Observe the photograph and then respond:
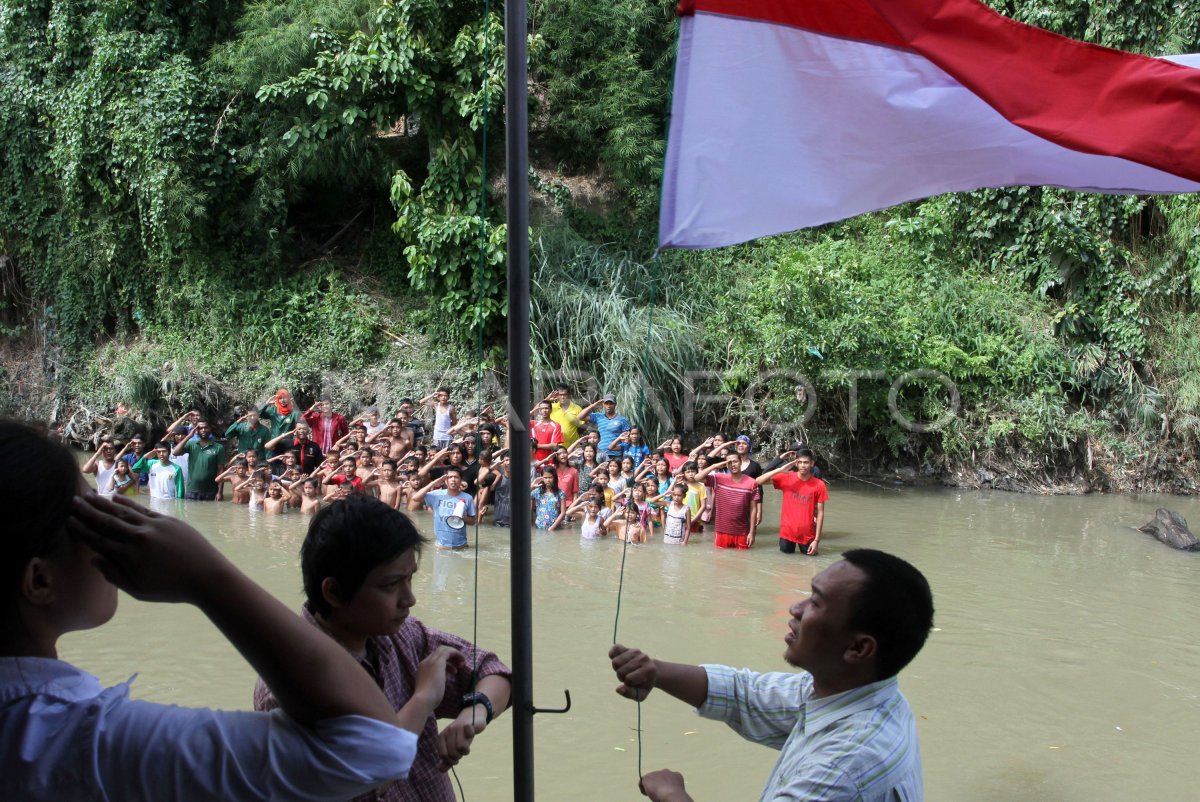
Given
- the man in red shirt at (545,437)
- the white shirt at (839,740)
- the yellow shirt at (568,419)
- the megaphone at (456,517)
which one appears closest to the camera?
the white shirt at (839,740)

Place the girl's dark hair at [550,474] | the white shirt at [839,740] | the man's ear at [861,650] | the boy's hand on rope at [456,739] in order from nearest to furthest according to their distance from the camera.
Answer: the white shirt at [839,740] < the man's ear at [861,650] < the boy's hand on rope at [456,739] < the girl's dark hair at [550,474]

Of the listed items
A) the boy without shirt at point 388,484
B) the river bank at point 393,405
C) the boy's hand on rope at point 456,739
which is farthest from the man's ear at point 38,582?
the river bank at point 393,405

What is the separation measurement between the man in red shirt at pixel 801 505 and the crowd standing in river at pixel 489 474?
11 millimetres

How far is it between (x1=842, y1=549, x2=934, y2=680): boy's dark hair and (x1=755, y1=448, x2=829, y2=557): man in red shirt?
7.79m

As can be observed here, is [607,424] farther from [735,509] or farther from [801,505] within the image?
[801,505]

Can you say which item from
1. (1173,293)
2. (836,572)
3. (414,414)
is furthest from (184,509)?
(1173,293)

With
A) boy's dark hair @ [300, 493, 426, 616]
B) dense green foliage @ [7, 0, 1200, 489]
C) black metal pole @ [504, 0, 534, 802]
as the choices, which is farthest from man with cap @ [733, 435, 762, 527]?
boy's dark hair @ [300, 493, 426, 616]

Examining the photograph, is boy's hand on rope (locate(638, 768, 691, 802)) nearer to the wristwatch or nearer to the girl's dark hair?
the wristwatch

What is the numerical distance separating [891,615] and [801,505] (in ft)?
26.2

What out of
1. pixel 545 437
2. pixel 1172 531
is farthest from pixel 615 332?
pixel 1172 531

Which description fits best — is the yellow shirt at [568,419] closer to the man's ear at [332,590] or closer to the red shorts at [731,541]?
the red shorts at [731,541]

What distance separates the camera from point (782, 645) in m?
7.17

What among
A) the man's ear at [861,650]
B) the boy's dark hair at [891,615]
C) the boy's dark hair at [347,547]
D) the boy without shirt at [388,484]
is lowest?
the boy without shirt at [388,484]

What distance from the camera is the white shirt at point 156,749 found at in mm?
1109
